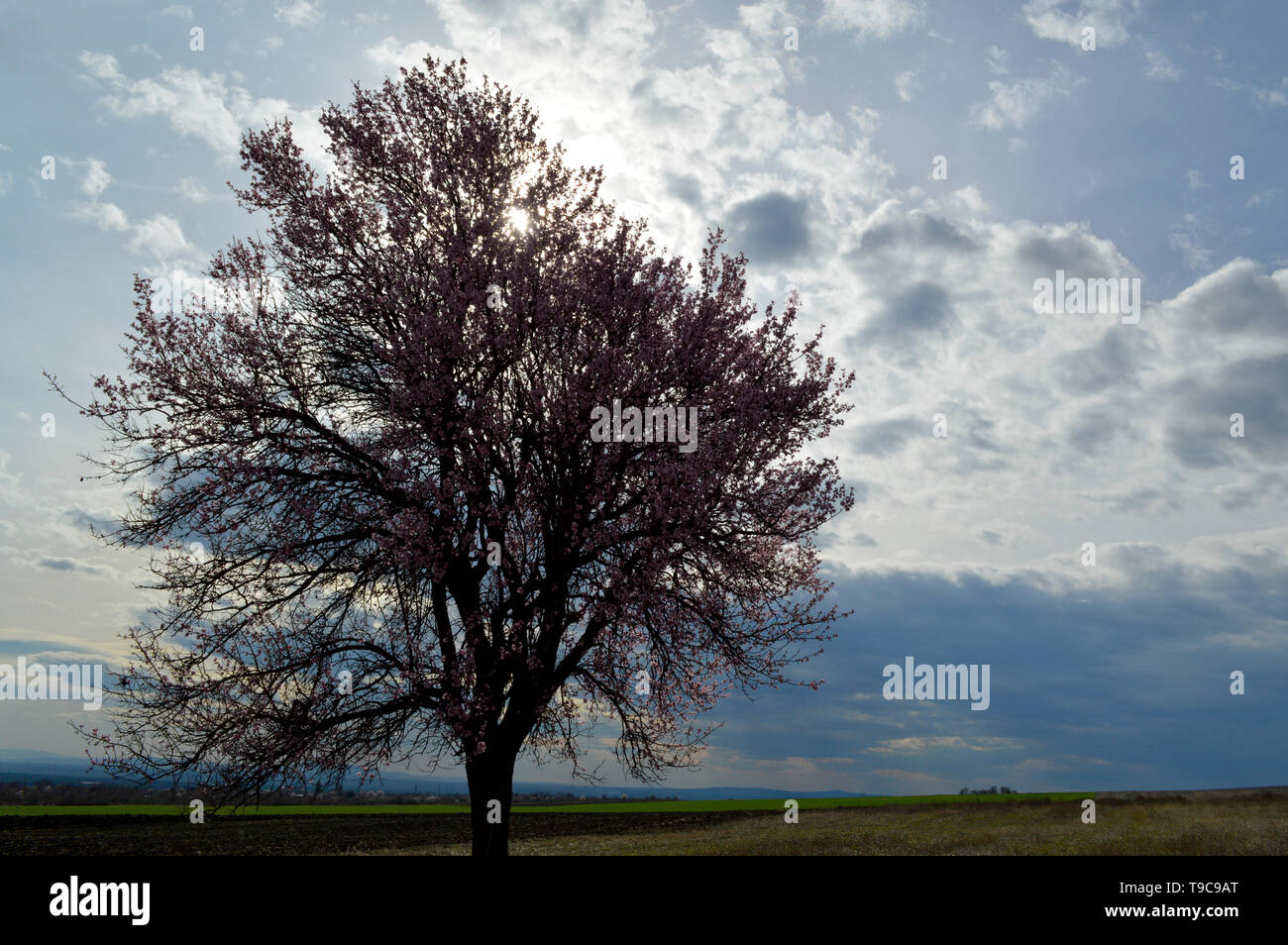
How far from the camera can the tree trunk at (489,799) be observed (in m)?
16.9

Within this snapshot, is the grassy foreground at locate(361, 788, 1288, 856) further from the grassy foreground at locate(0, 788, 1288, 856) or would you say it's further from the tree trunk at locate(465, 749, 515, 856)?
the tree trunk at locate(465, 749, 515, 856)

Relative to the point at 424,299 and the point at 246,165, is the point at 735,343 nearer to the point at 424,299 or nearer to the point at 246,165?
the point at 424,299

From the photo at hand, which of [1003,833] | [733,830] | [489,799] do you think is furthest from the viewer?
[733,830]

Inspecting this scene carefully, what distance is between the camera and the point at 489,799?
17.0 meters

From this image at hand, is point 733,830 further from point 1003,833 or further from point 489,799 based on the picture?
point 489,799

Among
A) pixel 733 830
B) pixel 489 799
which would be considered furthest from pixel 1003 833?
pixel 489 799

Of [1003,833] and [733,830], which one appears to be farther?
[733,830]

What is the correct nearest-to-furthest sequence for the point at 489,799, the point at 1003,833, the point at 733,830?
the point at 489,799 < the point at 1003,833 < the point at 733,830

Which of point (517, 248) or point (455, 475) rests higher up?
point (517, 248)

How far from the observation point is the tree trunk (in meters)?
16.9

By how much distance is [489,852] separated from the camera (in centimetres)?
1661
